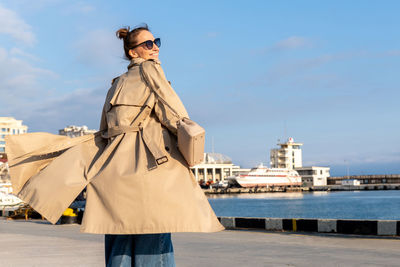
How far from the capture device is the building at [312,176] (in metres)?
132

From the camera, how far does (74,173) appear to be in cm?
267

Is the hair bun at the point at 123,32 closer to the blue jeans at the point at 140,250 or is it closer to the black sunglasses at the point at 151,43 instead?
the black sunglasses at the point at 151,43

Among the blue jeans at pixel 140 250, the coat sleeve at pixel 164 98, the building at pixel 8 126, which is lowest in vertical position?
the blue jeans at pixel 140 250

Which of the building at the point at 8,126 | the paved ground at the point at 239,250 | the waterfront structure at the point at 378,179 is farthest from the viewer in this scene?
the building at the point at 8,126

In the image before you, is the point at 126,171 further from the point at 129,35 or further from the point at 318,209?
the point at 318,209

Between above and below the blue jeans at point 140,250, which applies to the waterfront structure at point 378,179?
below

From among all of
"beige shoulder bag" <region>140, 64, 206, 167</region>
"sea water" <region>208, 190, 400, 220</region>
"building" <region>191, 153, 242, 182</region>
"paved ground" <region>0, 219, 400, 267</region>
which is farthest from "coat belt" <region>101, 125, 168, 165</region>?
"building" <region>191, 153, 242, 182</region>

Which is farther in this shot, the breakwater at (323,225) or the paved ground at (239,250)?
the breakwater at (323,225)

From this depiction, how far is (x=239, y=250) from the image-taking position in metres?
6.98

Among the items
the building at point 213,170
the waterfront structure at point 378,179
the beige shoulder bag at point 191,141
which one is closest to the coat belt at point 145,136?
the beige shoulder bag at point 191,141

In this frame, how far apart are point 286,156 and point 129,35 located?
13421 cm

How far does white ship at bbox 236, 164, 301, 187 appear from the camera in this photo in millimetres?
114375

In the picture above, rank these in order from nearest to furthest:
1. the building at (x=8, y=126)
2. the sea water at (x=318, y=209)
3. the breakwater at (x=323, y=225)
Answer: the breakwater at (x=323, y=225) → the sea water at (x=318, y=209) → the building at (x=8, y=126)

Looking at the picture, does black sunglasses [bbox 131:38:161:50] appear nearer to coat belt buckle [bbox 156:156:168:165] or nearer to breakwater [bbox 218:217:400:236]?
coat belt buckle [bbox 156:156:168:165]
